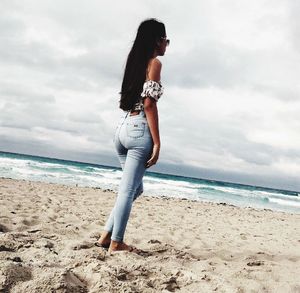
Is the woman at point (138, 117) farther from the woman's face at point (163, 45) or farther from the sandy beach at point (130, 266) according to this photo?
the sandy beach at point (130, 266)

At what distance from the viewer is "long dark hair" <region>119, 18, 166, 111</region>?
3297mm

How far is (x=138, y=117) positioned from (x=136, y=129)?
115 mm

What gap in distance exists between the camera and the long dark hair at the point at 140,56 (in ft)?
10.8

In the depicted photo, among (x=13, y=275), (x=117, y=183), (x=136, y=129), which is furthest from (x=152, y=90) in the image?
(x=117, y=183)

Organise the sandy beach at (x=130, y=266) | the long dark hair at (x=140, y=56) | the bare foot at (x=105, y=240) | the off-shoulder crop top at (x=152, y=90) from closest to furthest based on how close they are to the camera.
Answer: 1. the sandy beach at (x=130, y=266)
2. the off-shoulder crop top at (x=152, y=90)
3. the long dark hair at (x=140, y=56)
4. the bare foot at (x=105, y=240)

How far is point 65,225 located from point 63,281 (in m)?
3.04

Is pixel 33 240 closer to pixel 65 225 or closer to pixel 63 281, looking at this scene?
pixel 63 281

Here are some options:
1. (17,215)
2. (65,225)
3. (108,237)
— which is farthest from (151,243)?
(17,215)

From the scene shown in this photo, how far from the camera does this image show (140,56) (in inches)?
132

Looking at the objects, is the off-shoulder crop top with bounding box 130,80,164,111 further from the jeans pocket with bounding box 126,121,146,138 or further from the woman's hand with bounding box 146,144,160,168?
the woman's hand with bounding box 146,144,160,168

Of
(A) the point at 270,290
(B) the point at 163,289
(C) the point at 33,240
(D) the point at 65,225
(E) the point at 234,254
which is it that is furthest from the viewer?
(D) the point at 65,225

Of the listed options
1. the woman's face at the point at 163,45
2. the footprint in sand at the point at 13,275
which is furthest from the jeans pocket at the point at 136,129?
the footprint in sand at the point at 13,275

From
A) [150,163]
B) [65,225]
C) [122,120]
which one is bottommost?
[65,225]

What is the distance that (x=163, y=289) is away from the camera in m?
2.55
